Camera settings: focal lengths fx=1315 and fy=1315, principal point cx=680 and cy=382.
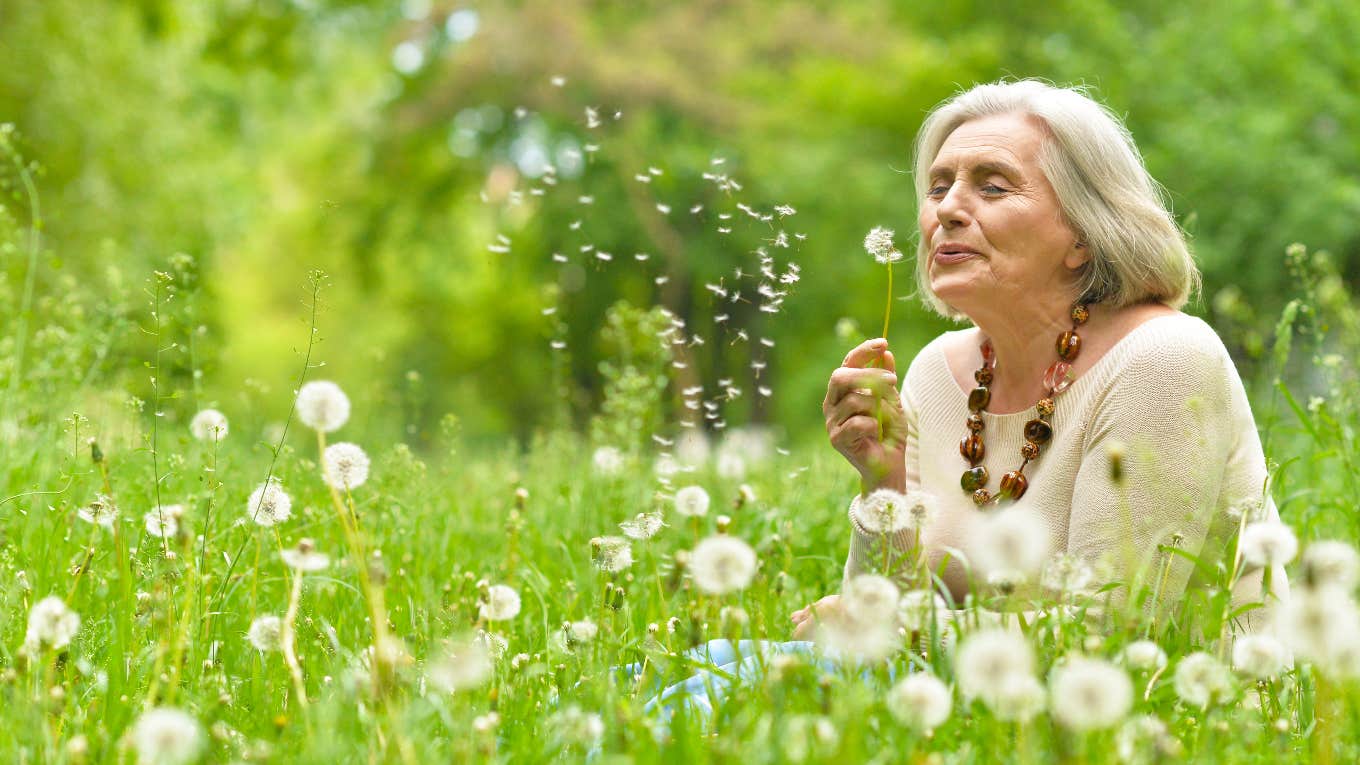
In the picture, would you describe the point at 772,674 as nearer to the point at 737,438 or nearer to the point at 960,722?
the point at 960,722

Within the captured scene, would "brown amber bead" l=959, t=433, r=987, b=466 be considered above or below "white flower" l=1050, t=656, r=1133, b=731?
above

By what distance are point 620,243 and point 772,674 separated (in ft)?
65.1

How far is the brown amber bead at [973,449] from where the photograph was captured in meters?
3.42

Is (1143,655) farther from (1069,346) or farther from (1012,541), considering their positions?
(1069,346)

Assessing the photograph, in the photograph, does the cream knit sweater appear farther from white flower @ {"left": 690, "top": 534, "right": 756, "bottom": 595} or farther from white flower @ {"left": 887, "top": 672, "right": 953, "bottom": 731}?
white flower @ {"left": 887, "top": 672, "right": 953, "bottom": 731}

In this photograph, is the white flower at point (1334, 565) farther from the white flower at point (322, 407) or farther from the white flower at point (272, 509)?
the white flower at point (272, 509)

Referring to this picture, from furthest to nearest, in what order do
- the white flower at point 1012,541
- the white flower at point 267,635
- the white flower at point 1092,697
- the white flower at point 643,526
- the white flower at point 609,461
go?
the white flower at point 609,461 → the white flower at point 643,526 → the white flower at point 267,635 → the white flower at point 1012,541 → the white flower at point 1092,697

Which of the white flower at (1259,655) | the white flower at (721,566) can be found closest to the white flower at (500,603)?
the white flower at (721,566)

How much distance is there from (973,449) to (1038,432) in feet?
0.77

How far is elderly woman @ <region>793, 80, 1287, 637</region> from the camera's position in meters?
2.90

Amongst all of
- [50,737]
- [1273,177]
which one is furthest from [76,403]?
[1273,177]

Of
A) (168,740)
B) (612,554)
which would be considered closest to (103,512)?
(612,554)

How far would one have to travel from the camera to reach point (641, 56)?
19.7m

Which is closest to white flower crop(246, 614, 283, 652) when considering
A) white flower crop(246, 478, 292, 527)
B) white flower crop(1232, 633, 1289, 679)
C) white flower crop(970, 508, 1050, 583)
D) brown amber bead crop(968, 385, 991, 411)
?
white flower crop(246, 478, 292, 527)
